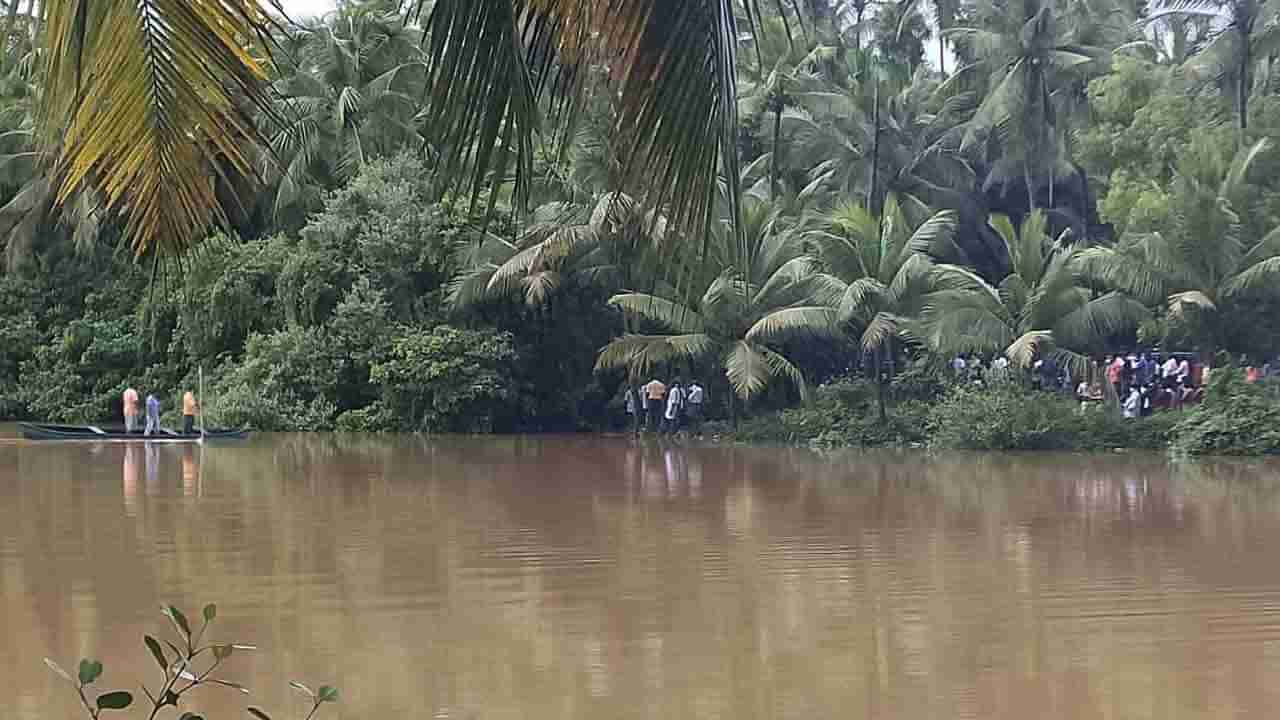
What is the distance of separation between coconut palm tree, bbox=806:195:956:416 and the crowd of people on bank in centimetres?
141

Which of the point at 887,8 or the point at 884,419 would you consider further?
the point at 887,8

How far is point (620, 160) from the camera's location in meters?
2.84

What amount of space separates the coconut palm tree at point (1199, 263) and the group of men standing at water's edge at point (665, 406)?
7.51 meters

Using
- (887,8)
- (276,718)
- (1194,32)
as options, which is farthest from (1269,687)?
(1194,32)

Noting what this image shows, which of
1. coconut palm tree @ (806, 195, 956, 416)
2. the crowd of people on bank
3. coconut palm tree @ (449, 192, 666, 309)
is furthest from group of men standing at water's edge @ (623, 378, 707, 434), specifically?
the crowd of people on bank

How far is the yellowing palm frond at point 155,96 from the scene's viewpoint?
2641 mm

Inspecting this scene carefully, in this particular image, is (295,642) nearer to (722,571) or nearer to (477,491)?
(722,571)

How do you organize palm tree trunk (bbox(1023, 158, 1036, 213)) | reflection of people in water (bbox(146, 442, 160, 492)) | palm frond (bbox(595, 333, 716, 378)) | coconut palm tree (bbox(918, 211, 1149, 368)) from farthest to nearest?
palm tree trunk (bbox(1023, 158, 1036, 213)) → palm frond (bbox(595, 333, 716, 378)) → coconut palm tree (bbox(918, 211, 1149, 368)) → reflection of people in water (bbox(146, 442, 160, 492))

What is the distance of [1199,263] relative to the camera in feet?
76.8

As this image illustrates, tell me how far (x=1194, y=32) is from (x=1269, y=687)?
113 ft

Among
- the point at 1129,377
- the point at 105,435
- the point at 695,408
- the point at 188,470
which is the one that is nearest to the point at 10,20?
the point at 188,470

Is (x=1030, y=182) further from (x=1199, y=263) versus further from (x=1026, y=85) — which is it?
(x=1199, y=263)

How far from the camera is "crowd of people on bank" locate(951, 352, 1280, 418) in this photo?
81.6 feet

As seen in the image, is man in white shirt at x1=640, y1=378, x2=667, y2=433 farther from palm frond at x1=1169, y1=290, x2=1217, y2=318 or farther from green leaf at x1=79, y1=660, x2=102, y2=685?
green leaf at x1=79, y1=660, x2=102, y2=685
